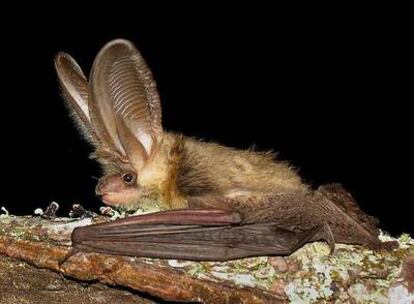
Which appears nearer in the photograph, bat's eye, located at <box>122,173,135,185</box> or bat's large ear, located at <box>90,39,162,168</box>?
bat's large ear, located at <box>90,39,162,168</box>

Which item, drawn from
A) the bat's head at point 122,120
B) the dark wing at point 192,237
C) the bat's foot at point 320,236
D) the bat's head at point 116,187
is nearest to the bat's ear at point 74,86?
the bat's head at point 122,120

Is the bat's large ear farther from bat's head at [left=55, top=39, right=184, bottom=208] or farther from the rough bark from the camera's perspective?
the rough bark

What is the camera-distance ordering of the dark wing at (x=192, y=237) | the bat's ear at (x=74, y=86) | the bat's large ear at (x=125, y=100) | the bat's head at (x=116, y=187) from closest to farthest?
the bat's large ear at (x=125, y=100)
the dark wing at (x=192, y=237)
the bat's ear at (x=74, y=86)
the bat's head at (x=116, y=187)

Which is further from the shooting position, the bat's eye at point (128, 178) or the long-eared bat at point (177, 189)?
the bat's eye at point (128, 178)

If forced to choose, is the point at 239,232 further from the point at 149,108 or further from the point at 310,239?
the point at 149,108

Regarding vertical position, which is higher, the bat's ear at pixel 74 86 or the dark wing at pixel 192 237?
the bat's ear at pixel 74 86

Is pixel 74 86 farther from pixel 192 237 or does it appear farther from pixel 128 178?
pixel 192 237

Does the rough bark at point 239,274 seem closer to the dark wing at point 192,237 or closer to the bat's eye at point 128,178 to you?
the dark wing at point 192,237

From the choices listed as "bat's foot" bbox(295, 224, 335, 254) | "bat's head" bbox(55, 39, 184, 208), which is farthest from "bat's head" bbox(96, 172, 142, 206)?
"bat's foot" bbox(295, 224, 335, 254)
